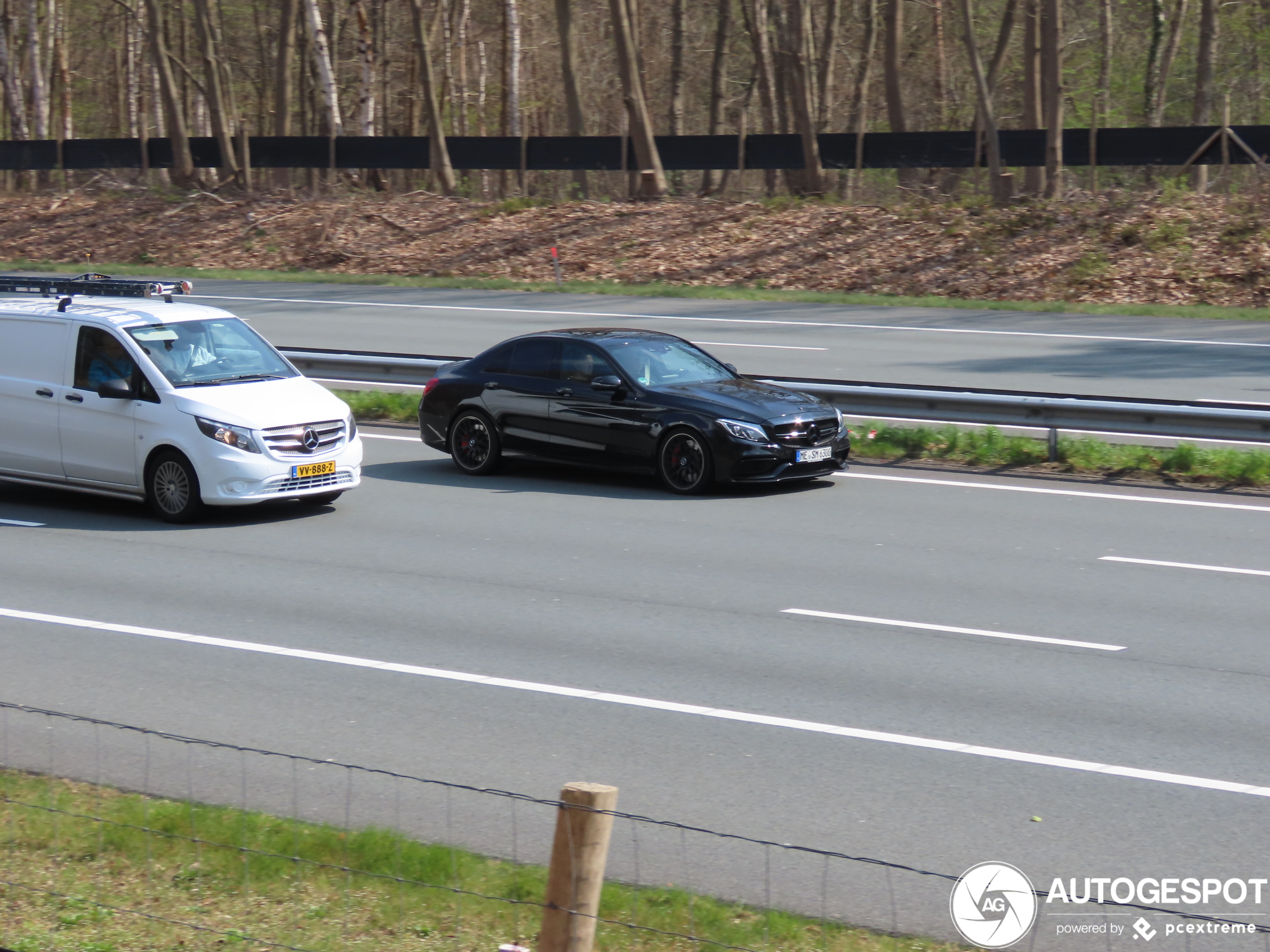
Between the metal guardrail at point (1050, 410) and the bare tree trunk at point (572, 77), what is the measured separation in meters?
26.3

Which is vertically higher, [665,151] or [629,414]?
[665,151]

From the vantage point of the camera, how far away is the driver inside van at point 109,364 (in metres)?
13.5

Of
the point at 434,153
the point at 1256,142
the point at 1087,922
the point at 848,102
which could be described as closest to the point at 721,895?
the point at 1087,922

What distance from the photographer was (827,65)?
49125 millimetres

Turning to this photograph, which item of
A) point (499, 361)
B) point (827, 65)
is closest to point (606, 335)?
point (499, 361)

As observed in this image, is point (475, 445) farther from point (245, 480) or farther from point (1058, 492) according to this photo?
point (1058, 492)

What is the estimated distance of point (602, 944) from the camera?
5.08 m

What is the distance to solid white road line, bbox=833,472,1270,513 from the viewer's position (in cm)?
1374

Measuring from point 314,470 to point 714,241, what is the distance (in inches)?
949

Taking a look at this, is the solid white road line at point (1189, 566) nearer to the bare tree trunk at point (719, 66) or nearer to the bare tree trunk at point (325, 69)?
the bare tree trunk at point (719, 66)

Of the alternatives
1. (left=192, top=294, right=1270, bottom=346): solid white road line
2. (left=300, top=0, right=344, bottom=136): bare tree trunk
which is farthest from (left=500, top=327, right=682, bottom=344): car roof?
(left=300, top=0, right=344, bottom=136): bare tree trunk

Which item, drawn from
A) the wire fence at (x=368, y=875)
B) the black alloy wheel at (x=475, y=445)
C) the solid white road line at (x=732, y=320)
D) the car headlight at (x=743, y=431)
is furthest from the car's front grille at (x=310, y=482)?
the solid white road line at (x=732, y=320)

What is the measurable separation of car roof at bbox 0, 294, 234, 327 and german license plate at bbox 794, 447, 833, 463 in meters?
5.50

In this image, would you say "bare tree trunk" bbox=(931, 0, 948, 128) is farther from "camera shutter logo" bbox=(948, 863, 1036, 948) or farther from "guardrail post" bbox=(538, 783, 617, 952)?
"guardrail post" bbox=(538, 783, 617, 952)
